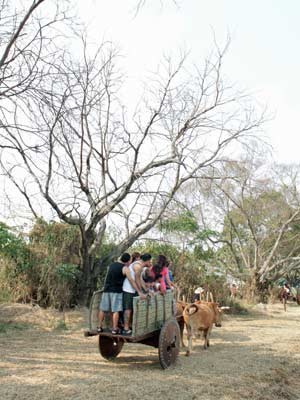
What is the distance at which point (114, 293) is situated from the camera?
27.5 ft

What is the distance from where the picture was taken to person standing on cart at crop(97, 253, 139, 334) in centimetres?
827

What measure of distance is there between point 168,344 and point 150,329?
0.46m

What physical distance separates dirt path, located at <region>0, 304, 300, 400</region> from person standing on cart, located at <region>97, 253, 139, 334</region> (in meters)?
0.87

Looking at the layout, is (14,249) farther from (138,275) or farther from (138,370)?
(138,370)

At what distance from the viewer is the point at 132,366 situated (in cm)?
849

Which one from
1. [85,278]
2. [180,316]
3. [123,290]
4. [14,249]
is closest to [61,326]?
[14,249]

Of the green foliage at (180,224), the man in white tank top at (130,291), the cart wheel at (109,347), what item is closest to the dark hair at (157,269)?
the man in white tank top at (130,291)

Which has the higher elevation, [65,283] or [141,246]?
[141,246]

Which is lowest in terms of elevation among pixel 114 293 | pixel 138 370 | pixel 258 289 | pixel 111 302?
pixel 138 370

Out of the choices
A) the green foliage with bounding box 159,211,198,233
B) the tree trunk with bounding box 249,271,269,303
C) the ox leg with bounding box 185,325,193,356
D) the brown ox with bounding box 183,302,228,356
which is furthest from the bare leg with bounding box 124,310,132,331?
the tree trunk with bounding box 249,271,269,303

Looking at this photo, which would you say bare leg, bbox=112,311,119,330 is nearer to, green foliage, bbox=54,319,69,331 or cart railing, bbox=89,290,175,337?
cart railing, bbox=89,290,175,337

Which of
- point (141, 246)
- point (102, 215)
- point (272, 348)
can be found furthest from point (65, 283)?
point (272, 348)

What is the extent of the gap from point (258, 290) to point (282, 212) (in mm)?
7438

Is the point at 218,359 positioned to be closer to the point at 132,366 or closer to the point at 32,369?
the point at 132,366
